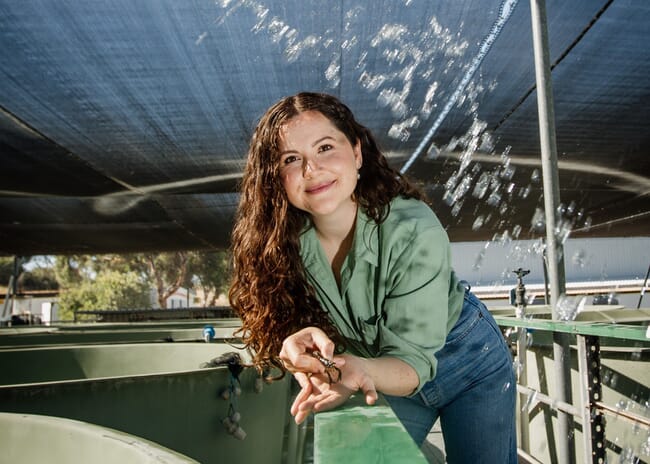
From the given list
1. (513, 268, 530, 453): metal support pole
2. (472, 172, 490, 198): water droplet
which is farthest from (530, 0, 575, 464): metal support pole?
(472, 172, 490, 198): water droplet

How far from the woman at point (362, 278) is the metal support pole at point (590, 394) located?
114 cm

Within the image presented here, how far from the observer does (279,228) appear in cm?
128

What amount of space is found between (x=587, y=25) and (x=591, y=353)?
1952mm

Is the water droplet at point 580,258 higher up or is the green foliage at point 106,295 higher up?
the green foliage at point 106,295

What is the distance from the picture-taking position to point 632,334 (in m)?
1.75

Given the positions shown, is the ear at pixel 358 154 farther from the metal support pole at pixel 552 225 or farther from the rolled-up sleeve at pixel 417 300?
the metal support pole at pixel 552 225

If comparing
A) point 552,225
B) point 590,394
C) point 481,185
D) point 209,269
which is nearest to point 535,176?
point 481,185

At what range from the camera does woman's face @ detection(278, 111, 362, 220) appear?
1.18 meters

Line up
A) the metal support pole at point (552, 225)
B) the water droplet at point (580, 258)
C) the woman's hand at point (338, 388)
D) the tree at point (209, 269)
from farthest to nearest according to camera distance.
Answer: the tree at point (209, 269) < the water droplet at point (580, 258) < the metal support pole at point (552, 225) < the woman's hand at point (338, 388)

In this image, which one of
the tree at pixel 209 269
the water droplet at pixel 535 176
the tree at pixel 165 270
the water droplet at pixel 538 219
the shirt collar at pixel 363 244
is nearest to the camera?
the shirt collar at pixel 363 244

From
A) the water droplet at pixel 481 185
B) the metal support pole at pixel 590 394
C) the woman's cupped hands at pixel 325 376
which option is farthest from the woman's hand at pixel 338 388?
the water droplet at pixel 481 185

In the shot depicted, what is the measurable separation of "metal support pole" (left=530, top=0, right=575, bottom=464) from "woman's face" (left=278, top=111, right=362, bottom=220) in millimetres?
1892

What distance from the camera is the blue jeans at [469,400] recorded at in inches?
51.0

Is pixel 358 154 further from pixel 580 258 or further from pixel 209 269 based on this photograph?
pixel 209 269
